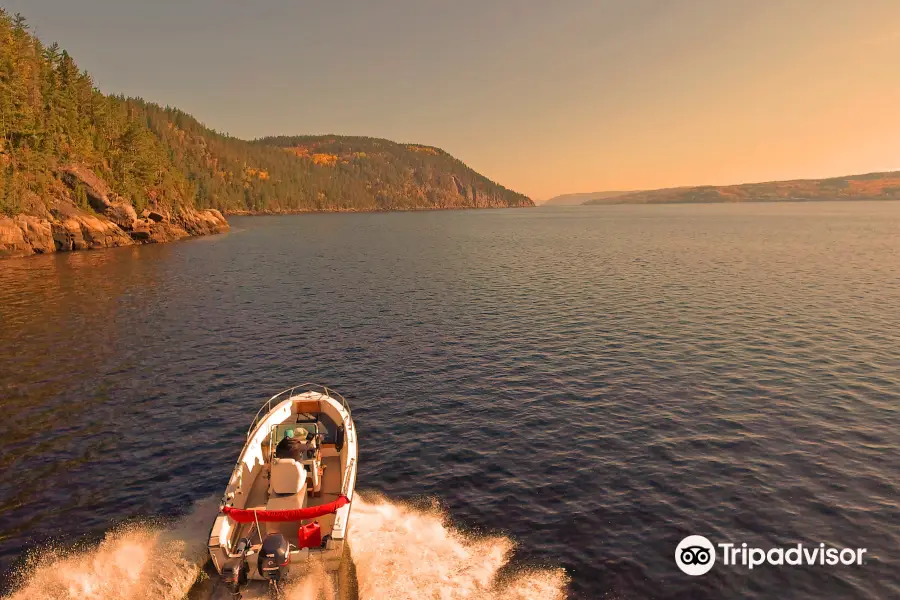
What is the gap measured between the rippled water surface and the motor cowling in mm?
2254

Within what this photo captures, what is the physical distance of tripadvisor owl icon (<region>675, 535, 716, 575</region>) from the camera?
14.6 metres

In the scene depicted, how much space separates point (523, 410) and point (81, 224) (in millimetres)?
86720

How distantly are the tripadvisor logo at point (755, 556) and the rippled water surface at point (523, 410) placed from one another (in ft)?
1.15

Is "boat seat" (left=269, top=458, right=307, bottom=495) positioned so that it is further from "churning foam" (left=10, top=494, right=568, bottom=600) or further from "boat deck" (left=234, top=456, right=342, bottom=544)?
"churning foam" (left=10, top=494, right=568, bottom=600)

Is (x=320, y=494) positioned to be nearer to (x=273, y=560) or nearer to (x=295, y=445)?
(x=295, y=445)

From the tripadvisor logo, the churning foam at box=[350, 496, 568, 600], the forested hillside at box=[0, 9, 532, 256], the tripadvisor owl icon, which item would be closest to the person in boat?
the churning foam at box=[350, 496, 568, 600]

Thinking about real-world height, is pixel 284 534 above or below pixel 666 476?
above

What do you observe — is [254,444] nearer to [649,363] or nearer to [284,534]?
[284,534]

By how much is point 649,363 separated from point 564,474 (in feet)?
48.7

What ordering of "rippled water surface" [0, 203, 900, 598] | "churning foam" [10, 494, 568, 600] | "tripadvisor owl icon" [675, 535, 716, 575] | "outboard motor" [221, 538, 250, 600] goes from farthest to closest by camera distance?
"rippled water surface" [0, 203, 900, 598], "tripadvisor owl icon" [675, 535, 716, 575], "churning foam" [10, 494, 568, 600], "outboard motor" [221, 538, 250, 600]

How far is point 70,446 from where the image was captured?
70.3 feet

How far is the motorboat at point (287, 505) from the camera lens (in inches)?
503

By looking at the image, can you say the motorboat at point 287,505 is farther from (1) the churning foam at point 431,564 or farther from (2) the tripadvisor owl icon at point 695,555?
(2) the tripadvisor owl icon at point 695,555

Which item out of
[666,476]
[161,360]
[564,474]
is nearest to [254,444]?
[564,474]
